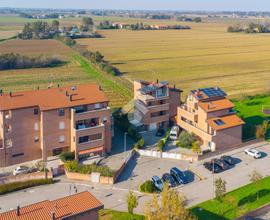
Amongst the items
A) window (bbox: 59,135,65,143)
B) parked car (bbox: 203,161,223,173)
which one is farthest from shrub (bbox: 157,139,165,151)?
window (bbox: 59,135,65,143)

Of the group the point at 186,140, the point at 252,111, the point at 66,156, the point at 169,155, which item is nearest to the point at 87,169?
the point at 66,156

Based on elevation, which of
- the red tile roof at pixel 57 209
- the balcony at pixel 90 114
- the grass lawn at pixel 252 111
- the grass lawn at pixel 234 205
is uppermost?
the balcony at pixel 90 114

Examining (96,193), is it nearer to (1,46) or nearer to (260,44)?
(1,46)

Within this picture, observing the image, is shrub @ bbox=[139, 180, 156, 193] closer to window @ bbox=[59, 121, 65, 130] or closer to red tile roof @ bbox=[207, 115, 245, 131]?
window @ bbox=[59, 121, 65, 130]

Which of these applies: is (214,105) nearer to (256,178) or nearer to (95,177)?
(256,178)

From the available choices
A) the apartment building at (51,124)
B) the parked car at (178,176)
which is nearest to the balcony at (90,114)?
the apartment building at (51,124)

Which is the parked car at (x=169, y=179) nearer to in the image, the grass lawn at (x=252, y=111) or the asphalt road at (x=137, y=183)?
the asphalt road at (x=137, y=183)

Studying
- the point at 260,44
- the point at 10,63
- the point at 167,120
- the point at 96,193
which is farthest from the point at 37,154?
the point at 260,44
